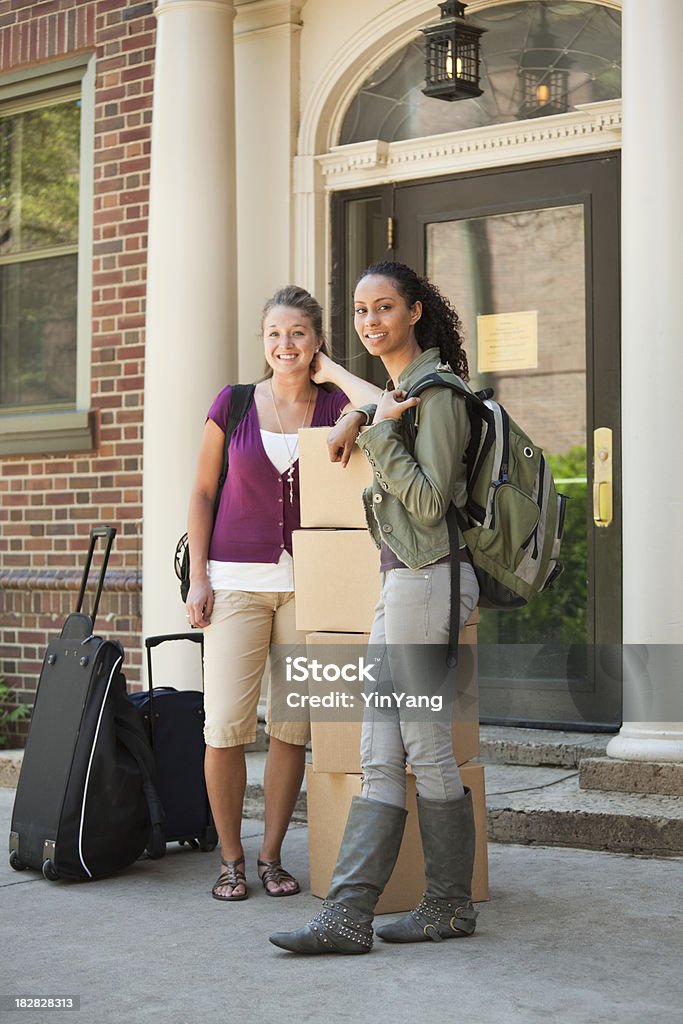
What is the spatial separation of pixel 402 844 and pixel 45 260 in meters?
4.55

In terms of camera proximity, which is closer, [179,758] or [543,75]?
[179,758]

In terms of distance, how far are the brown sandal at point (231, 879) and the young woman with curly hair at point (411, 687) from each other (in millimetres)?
665

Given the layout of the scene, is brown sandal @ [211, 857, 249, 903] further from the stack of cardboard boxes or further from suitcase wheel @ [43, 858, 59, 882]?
suitcase wheel @ [43, 858, 59, 882]

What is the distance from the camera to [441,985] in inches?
131

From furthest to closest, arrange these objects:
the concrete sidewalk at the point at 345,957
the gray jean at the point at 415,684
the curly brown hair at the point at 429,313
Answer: the curly brown hair at the point at 429,313
the gray jean at the point at 415,684
the concrete sidewalk at the point at 345,957

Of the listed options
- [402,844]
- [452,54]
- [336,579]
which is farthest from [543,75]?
[402,844]

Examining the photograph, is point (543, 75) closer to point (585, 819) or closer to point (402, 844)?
point (585, 819)

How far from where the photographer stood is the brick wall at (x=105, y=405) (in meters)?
6.90

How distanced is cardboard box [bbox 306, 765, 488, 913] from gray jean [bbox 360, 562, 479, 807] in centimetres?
29

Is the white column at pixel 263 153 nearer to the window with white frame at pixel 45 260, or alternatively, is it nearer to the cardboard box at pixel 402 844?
the window with white frame at pixel 45 260

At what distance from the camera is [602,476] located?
5.87m

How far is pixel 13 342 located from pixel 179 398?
1833 mm

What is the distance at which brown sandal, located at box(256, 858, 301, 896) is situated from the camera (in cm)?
430

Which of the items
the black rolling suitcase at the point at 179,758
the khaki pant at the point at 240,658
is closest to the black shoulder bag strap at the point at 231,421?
the khaki pant at the point at 240,658
